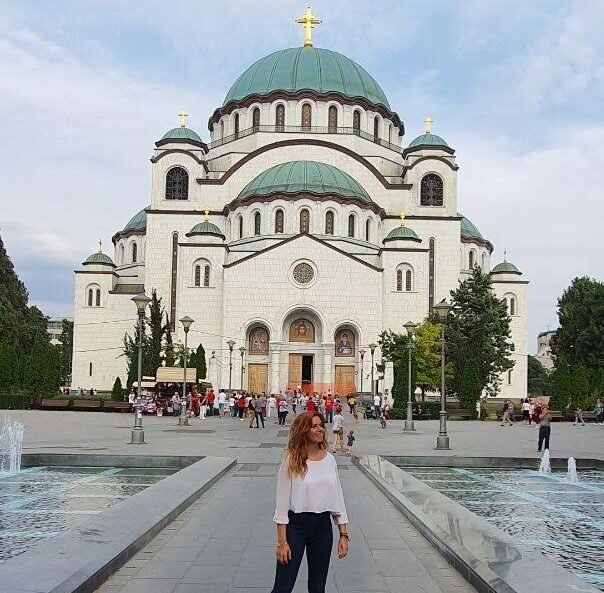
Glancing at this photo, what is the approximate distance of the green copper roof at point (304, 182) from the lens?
57303mm

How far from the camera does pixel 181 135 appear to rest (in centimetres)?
6316

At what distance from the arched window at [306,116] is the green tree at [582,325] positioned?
76.9ft

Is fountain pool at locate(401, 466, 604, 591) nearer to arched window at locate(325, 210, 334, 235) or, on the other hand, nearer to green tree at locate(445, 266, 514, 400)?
green tree at locate(445, 266, 514, 400)

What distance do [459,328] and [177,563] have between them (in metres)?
40.9

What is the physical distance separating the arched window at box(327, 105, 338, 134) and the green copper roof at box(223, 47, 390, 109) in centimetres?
131

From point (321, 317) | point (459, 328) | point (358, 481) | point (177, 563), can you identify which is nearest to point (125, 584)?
point (177, 563)

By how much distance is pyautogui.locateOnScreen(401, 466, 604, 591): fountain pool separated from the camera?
8.19m

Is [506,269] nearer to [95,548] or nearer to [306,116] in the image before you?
[306,116]

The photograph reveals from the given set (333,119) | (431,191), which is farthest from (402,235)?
(333,119)

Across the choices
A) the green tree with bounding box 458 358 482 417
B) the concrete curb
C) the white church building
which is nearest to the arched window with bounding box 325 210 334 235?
the white church building

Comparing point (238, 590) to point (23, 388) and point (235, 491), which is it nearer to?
point (235, 491)

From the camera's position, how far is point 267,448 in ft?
68.7

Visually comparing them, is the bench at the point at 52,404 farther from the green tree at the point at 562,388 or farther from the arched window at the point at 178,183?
the arched window at the point at 178,183

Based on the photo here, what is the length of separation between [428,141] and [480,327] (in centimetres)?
2291
